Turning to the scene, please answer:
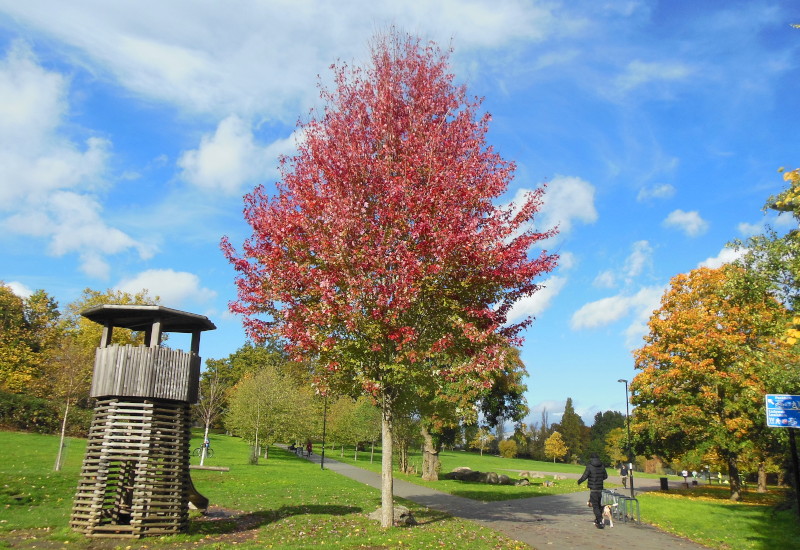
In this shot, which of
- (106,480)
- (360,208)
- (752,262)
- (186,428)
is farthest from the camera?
(752,262)

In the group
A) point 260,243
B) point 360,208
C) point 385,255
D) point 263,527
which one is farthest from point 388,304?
point 263,527

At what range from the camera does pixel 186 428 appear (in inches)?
538

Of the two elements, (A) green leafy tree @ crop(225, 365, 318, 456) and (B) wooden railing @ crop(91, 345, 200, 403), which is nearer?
(B) wooden railing @ crop(91, 345, 200, 403)

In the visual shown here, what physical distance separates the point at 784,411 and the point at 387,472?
9.65m

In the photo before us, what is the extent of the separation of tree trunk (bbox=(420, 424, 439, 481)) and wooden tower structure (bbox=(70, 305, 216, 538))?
2563cm

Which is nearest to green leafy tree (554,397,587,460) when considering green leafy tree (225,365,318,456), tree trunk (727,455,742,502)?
green leafy tree (225,365,318,456)

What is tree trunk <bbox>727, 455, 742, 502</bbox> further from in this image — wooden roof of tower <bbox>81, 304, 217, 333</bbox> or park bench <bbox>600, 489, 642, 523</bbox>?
wooden roof of tower <bbox>81, 304, 217, 333</bbox>

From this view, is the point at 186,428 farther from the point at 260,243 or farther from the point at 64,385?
the point at 64,385

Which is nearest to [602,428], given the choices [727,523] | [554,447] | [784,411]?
[554,447]

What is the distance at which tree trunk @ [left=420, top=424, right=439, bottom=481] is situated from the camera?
37.2m

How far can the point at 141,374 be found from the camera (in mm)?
13016

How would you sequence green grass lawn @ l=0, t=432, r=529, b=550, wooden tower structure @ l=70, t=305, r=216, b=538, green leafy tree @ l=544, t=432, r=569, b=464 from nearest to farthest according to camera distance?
green grass lawn @ l=0, t=432, r=529, b=550, wooden tower structure @ l=70, t=305, r=216, b=538, green leafy tree @ l=544, t=432, r=569, b=464

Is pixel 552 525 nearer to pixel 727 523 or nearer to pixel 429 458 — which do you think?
pixel 727 523

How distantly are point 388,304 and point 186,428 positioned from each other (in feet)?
19.6
